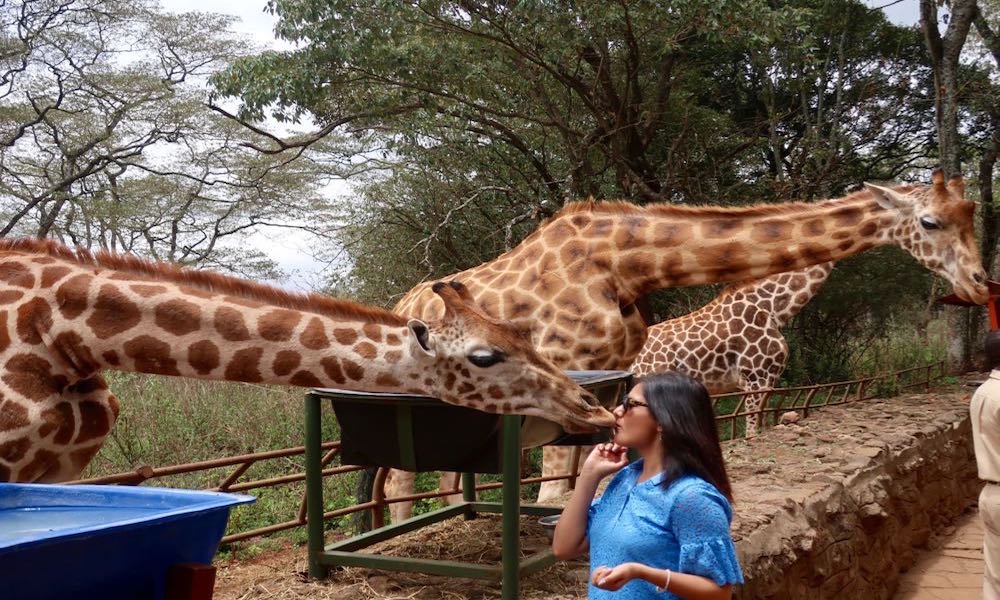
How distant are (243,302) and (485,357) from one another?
38.6 inches

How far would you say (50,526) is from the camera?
7.19 ft

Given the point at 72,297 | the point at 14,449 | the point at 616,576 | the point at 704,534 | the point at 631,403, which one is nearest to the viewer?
the point at 616,576

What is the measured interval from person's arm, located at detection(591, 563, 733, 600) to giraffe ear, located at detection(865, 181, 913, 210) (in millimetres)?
3986

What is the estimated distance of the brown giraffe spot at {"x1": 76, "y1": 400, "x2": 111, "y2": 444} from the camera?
11.0 feet

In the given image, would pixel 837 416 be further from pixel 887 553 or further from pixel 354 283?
pixel 354 283

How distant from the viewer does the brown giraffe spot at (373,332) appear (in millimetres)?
3515

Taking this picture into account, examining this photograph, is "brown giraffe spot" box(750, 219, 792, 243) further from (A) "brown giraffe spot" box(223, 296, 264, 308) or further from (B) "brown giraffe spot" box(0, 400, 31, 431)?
(B) "brown giraffe spot" box(0, 400, 31, 431)

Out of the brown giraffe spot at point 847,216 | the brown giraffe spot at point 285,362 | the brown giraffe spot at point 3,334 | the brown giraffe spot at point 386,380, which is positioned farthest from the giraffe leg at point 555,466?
the brown giraffe spot at point 3,334

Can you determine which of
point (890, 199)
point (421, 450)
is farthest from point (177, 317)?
point (890, 199)

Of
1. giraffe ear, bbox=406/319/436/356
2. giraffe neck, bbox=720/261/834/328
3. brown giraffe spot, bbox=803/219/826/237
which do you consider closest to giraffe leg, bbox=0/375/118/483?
giraffe ear, bbox=406/319/436/356

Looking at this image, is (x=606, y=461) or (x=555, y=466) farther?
(x=555, y=466)

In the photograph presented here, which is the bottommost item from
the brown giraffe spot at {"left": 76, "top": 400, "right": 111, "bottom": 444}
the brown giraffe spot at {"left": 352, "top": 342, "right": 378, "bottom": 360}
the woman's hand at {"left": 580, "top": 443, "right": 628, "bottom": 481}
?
the woman's hand at {"left": 580, "top": 443, "right": 628, "bottom": 481}

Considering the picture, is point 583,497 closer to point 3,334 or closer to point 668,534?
point 668,534

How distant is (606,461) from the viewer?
2523 mm
